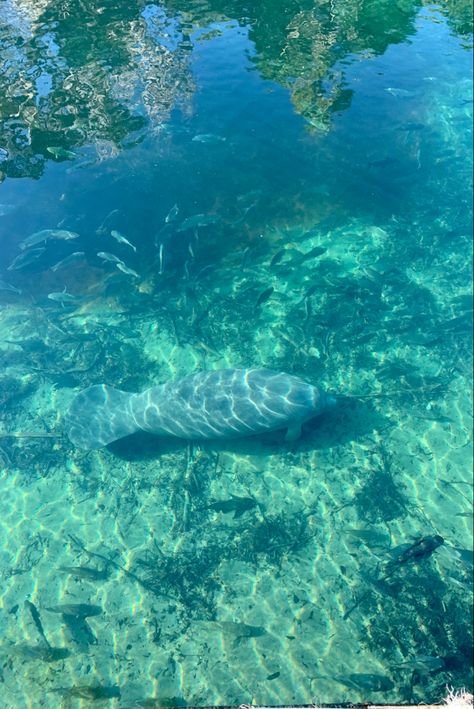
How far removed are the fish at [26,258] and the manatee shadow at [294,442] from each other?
17.3ft

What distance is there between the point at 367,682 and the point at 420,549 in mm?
1798

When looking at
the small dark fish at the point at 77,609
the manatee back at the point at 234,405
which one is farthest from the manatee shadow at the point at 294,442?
the small dark fish at the point at 77,609

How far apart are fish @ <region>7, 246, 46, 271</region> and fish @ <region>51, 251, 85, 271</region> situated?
46 cm

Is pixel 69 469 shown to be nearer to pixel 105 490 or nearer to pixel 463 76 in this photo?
pixel 105 490

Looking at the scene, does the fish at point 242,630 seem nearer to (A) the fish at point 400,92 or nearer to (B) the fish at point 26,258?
(B) the fish at point 26,258

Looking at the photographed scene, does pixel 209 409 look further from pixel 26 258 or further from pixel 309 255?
pixel 26 258

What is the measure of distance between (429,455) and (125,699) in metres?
5.95

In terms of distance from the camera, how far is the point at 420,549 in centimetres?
563

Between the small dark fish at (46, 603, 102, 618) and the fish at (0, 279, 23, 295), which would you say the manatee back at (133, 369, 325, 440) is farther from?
the fish at (0, 279, 23, 295)

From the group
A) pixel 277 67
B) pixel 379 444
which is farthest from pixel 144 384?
pixel 277 67

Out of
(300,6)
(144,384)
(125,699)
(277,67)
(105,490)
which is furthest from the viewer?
(300,6)

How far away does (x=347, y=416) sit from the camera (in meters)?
8.02

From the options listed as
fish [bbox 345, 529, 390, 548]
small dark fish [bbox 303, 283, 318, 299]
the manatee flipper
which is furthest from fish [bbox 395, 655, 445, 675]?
small dark fish [bbox 303, 283, 318, 299]

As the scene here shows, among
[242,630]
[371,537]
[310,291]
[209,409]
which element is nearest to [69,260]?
[209,409]
